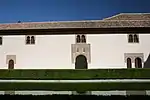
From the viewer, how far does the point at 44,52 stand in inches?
990

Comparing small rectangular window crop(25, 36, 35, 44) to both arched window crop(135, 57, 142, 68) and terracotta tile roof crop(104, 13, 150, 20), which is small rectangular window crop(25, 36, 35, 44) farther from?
arched window crop(135, 57, 142, 68)

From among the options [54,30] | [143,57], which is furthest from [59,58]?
[143,57]

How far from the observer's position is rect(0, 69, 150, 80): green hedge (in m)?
18.7

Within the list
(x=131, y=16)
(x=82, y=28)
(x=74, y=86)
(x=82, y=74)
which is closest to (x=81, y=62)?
(x=82, y=28)

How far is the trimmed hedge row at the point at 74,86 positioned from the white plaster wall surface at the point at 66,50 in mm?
9572

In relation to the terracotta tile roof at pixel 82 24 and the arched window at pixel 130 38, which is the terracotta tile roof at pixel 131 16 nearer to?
the terracotta tile roof at pixel 82 24

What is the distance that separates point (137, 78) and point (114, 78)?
1577mm

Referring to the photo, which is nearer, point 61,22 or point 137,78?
point 137,78

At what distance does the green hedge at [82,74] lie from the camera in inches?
737

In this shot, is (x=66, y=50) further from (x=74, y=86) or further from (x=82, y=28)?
(x=74, y=86)

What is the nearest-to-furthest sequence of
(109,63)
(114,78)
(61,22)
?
(114,78) → (109,63) → (61,22)

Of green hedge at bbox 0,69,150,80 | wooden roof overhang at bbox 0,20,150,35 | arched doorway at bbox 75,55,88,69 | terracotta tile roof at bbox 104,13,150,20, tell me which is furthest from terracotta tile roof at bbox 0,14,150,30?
green hedge at bbox 0,69,150,80

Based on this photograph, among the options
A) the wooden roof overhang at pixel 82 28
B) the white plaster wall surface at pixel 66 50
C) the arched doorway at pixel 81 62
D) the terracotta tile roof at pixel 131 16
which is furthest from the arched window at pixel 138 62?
the terracotta tile roof at pixel 131 16

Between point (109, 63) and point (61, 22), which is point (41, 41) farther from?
point (109, 63)
